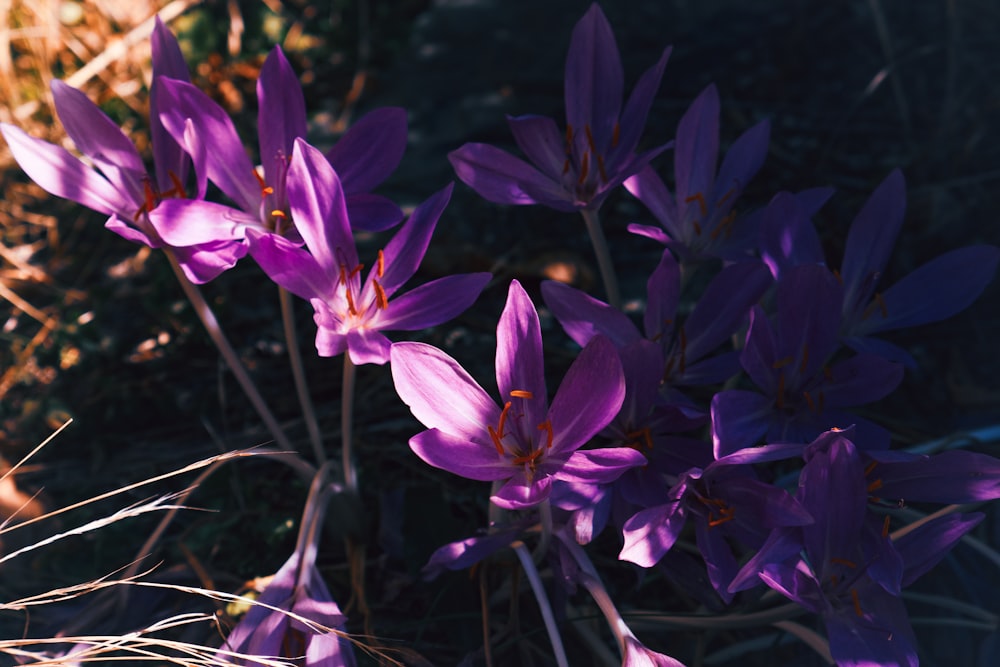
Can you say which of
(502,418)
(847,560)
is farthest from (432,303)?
(847,560)

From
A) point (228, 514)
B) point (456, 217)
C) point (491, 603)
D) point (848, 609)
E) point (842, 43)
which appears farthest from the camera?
point (842, 43)

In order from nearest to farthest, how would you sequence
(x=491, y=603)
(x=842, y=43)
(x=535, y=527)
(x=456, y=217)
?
(x=535, y=527)
(x=491, y=603)
(x=456, y=217)
(x=842, y=43)

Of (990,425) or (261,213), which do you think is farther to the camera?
(990,425)

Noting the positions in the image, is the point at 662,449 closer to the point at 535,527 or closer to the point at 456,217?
the point at 535,527

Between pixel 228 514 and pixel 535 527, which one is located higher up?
pixel 535 527

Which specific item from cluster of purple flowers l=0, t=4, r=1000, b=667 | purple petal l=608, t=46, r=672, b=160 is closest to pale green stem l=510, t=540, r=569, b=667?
cluster of purple flowers l=0, t=4, r=1000, b=667

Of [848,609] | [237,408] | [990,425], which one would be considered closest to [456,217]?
[237,408]
